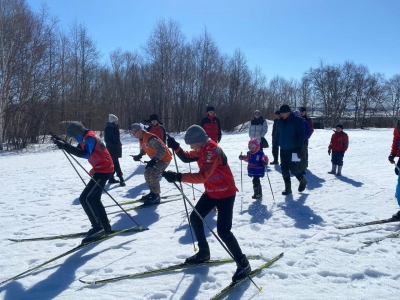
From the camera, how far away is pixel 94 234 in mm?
4934

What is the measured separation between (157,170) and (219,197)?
11.5 feet

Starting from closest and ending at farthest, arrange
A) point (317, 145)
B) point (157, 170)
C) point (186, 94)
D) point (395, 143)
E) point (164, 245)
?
point (164, 245), point (395, 143), point (157, 170), point (317, 145), point (186, 94)

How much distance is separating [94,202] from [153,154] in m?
1.97

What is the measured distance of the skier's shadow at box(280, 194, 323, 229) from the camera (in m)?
5.51

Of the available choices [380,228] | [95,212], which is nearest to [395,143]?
Result: [380,228]

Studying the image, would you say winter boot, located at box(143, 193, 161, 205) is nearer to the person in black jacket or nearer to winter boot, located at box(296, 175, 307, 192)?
the person in black jacket

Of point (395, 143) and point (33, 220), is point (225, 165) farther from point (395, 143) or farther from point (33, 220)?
point (33, 220)

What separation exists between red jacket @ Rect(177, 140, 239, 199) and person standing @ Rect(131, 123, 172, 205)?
2.33 m

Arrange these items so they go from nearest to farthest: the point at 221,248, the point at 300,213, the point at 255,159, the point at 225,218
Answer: the point at 225,218, the point at 221,248, the point at 300,213, the point at 255,159

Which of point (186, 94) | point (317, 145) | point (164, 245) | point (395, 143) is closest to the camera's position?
point (164, 245)

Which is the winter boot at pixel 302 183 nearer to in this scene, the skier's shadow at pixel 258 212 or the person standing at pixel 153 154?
the skier's shadow at pixel 258 212

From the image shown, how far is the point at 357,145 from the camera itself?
631 inches

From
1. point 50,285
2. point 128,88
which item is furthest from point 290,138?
point 128,88

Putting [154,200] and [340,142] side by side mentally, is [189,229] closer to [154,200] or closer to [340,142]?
[154,200]
